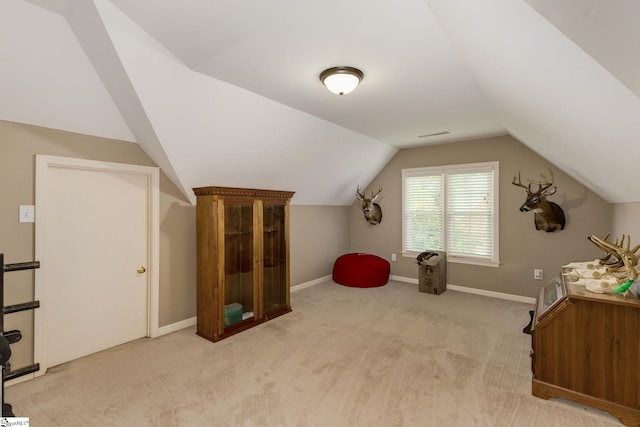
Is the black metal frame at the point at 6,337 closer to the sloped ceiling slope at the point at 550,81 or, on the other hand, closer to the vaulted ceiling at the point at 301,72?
the vaulted ceiling at the point at 301,72

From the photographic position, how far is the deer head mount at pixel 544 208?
4.02 m

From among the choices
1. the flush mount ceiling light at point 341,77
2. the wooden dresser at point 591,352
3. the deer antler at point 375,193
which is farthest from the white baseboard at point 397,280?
the flush mount ceiling light at point 341,77

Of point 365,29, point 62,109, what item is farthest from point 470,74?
point 62,109

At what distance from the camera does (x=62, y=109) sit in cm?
251

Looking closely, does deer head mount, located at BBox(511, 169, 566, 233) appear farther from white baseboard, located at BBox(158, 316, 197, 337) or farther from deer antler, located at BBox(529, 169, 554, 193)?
white baseboard, located at BBox(158, 316, 197, 337)

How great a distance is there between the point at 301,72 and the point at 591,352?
3003 millimetres

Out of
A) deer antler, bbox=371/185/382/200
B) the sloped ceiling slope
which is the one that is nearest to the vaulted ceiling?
the sloped ceiling slope

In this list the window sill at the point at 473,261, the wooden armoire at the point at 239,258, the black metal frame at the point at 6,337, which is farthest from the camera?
the window sill at the point at 473,261

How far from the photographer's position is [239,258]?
3617 mm

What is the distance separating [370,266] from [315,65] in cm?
370

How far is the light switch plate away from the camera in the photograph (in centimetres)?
244

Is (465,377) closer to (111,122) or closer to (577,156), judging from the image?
(577,156)

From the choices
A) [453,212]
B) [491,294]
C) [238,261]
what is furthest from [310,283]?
[491,294]

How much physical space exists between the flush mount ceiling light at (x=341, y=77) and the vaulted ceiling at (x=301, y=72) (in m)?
0.09
